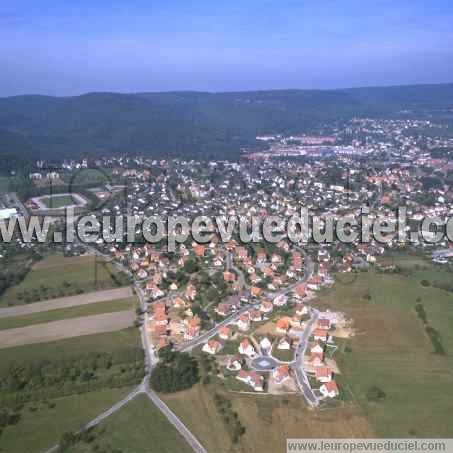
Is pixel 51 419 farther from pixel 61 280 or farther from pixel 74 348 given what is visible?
pixel 61 280

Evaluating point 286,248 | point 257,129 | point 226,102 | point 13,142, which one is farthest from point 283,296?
point 226,102

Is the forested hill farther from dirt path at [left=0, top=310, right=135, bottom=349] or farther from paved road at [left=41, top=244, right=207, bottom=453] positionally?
paved road at [left=41, top=244, right=207, bottom=453]

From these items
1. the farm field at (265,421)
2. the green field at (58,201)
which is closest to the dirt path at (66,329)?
the farm field at (265,421)

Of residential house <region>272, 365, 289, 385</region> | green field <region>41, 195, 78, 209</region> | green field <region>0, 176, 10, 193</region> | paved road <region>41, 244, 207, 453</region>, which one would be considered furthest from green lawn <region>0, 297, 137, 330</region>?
green field <region>0, 176, 10, 193</region>

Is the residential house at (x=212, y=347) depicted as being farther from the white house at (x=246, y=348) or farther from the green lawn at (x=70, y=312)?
the green lawn at (x=70, y=312)

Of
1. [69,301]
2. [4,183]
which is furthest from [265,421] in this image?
[4,183]
